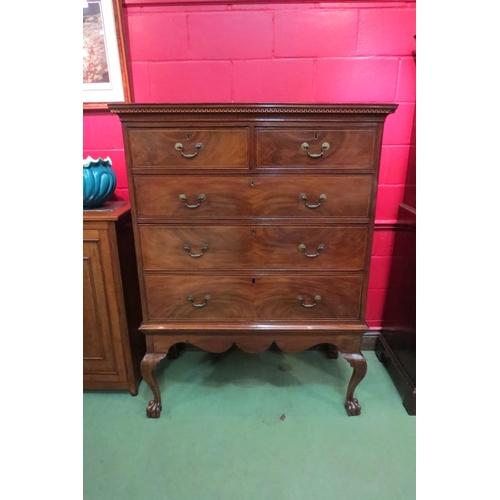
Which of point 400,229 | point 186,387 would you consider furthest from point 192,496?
point 400,229

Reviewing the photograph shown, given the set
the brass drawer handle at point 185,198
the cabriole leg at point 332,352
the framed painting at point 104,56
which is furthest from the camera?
the cabriole leg at point 332,352

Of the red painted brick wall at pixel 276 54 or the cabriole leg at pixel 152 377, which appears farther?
the red painted brick wall at pixel 276 54

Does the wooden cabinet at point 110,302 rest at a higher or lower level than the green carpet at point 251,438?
higher

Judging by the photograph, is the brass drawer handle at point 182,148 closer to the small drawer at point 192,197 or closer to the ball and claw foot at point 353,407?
the small drawer at point 192,197

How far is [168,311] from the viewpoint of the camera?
4.84ft

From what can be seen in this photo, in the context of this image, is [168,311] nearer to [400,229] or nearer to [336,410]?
[336,410]

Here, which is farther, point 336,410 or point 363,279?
point 336,410

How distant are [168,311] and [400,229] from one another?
136 cm

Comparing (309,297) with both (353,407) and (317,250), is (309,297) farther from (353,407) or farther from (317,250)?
(353,407)

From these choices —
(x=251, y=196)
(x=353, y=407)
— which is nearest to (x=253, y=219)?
(x=251, y=196)

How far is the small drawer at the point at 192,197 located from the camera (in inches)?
51.8

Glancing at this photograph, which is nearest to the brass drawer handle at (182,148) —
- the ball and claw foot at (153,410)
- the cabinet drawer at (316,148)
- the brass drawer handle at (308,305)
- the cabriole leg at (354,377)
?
the cabinet drawer at (316,148)

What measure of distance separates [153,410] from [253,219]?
111 cm

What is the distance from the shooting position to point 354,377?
158 centimetres
